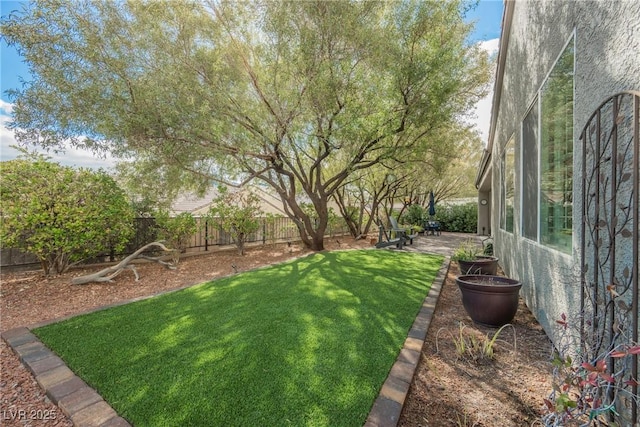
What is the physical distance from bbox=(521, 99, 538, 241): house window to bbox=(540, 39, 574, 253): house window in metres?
0.29

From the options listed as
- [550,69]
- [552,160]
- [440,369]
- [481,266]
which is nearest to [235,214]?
[481,266]

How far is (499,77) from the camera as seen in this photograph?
6484 millimetres

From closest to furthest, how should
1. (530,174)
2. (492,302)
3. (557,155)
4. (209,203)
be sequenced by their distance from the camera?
(557,155), (492,302), (530,174), (209,203)

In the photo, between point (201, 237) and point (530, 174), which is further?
point (201, 237)

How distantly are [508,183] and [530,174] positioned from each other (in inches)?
78.6

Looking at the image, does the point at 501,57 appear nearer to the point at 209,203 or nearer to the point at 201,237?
the point at 201,237

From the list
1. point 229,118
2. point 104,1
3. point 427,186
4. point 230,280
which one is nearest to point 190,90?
point 229,118

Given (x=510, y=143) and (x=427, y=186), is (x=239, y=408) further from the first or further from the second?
(x=427, y=186)

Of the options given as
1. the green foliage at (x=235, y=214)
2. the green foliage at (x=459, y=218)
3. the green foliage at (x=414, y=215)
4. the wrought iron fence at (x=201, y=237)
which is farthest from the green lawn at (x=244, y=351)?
the green foliage at (x=459, y=218)

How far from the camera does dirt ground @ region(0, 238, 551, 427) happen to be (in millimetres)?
1960

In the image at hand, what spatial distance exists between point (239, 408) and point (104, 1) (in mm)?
7520

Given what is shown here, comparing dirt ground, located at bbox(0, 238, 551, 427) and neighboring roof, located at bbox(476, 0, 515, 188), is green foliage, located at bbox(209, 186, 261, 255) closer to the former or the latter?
dirt ground, located at bbox(0, 238, 551, 427)

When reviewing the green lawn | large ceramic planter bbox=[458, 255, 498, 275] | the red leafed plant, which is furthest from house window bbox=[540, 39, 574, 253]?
the green lawn

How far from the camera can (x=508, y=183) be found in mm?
5848
